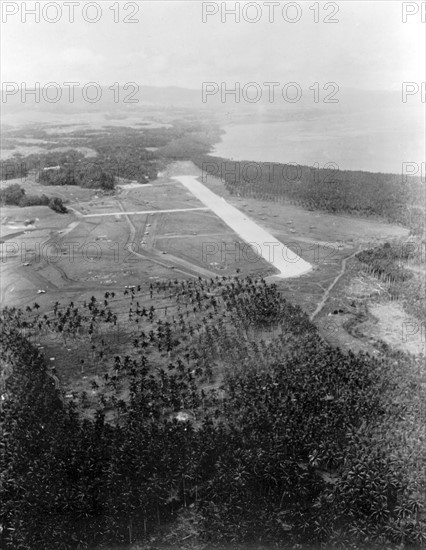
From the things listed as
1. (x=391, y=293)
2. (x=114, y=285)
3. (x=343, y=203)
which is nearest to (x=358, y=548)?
(x=391, y=293)

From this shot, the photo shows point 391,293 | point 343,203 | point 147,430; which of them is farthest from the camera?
point 343,203

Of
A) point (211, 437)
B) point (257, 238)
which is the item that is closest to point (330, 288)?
point (257, 238)

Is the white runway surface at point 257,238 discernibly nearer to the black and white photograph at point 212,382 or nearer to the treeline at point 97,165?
the black and white photograph at point 212,382

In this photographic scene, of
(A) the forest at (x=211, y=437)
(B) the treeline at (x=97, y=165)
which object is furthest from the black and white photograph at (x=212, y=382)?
(B) the treeline at (x=97, y=165)

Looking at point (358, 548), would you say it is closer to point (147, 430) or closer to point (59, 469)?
point (147, 430)

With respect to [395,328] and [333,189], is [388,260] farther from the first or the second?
[333,189]

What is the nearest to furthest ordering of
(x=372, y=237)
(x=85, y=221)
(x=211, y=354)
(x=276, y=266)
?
(x=211, y=354), (x=276, y=266), (x=372, y=237), (x=85, y=221)

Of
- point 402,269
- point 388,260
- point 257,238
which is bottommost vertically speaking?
point 402,269
